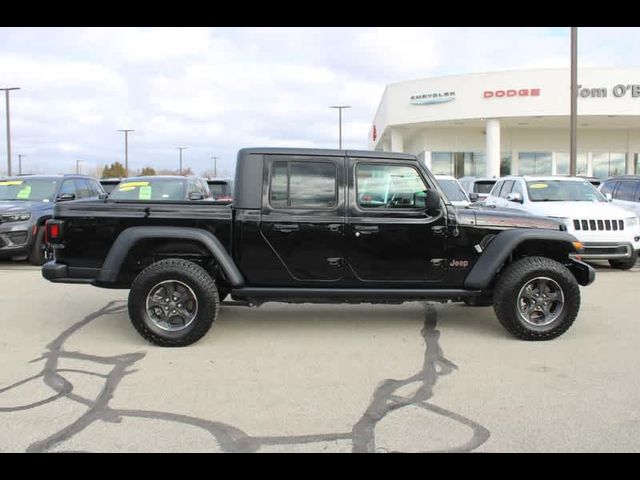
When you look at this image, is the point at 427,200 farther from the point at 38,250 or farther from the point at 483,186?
the point at 483,186

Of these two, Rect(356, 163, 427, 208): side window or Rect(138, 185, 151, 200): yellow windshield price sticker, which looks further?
Rect(138, 185, 151, 200): yellow windshield price sticker

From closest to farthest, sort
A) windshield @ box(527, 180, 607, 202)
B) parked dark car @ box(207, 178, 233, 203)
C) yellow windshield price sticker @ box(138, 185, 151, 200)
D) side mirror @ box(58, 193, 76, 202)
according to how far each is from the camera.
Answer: yellow windshield price sticker @ box(138, 185, 151, 200) < windshield @ box(527, 180, 607, 202) < side mirror @ box(58, 193, 76, 202) < parked dark car @ box(207, 178, 233, 203)

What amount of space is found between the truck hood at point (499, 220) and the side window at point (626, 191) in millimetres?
7789

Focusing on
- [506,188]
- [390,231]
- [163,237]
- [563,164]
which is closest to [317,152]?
[390,231]

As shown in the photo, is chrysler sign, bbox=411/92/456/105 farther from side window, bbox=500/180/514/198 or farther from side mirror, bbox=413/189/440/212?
side mirror, bbox=413/189/440/212

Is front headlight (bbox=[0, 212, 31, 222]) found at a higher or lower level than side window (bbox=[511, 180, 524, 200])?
lower

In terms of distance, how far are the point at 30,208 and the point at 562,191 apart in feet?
33.4

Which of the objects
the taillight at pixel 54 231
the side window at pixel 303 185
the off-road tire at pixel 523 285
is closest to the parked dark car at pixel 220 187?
the taillight at pixel 54 231

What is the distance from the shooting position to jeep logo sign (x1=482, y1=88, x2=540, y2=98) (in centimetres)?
3136

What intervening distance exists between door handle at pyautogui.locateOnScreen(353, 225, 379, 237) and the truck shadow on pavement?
1221mm

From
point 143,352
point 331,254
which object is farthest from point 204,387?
point 331,254

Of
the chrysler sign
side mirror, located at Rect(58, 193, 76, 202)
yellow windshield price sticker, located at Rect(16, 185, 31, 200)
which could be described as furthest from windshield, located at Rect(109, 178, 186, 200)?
the chrysler sign
